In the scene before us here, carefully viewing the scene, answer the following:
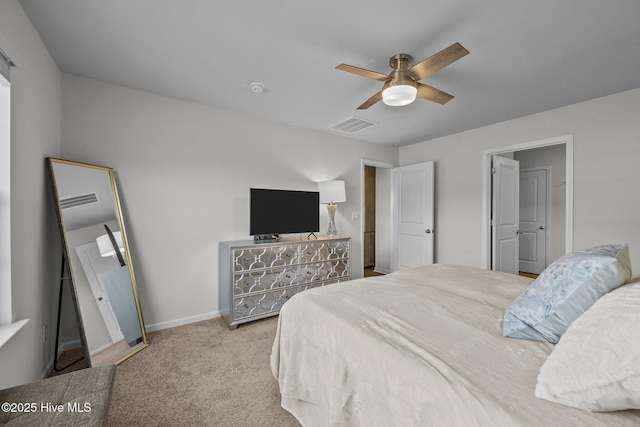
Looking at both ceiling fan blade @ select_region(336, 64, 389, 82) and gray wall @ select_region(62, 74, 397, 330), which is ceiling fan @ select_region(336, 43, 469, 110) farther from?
gray wall @ select_region(62, 74, 397, 330)

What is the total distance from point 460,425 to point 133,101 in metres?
3.41

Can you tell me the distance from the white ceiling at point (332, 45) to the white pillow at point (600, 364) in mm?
1729

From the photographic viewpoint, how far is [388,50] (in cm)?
199

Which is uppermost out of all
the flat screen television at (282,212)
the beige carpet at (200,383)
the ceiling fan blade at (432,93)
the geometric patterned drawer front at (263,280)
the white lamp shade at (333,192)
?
the ceiling fan blade at (432,93)

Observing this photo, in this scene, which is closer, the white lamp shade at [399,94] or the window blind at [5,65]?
the window blind at [5,65]

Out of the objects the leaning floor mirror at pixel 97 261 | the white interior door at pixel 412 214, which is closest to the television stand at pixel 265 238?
the leaning floor mirror at pixel 97 261

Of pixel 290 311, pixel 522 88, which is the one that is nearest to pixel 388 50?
pixel 522 88

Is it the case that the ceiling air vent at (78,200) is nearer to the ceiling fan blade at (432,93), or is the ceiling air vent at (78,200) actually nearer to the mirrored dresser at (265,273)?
the mirrored dresser at (265,273)

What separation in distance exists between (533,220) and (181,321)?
6.24m

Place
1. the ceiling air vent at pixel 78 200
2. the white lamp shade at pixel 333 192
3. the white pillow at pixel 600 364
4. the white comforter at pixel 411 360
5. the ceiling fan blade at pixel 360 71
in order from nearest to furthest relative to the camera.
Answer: the white pillow at pixel 600 364, the white comforter at pixel 411 360, the ceiling fan blade at pixel 360 71, the ceiling air vent at pixel 78 200, the white lamp shade at pixel 333 192

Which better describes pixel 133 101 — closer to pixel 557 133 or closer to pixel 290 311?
pixel 290 311

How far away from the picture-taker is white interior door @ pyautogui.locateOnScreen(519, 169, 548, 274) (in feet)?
16.6

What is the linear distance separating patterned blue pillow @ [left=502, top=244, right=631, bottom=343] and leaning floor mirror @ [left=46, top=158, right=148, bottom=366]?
273 centimetres

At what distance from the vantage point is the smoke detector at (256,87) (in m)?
2.51
